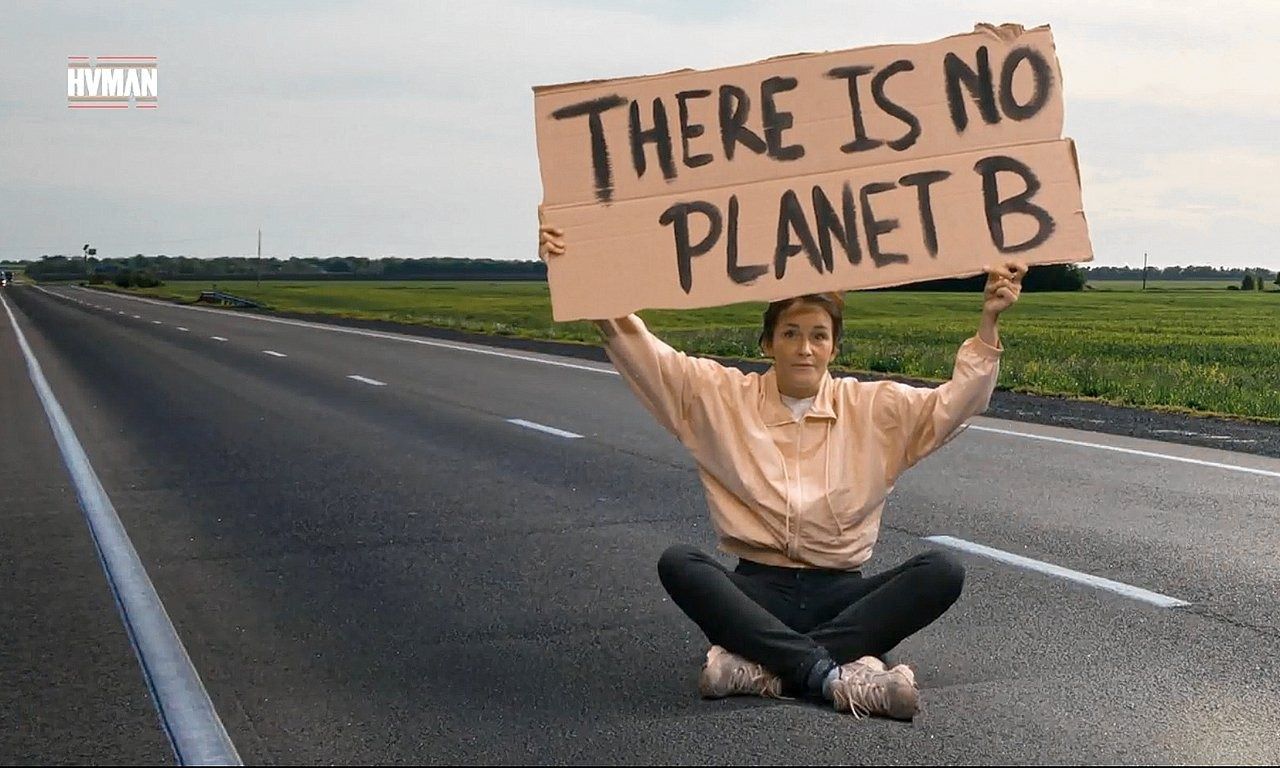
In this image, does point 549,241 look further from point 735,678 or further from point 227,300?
point 227,300


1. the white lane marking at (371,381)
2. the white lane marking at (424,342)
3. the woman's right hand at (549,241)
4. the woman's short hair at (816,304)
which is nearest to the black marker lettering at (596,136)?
the woman's right hand at (549,241)

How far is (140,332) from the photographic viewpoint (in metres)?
40.0

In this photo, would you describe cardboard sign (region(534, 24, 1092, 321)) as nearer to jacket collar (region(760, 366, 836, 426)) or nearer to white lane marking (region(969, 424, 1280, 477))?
jacket collar (region(760, 366, 836, 426))

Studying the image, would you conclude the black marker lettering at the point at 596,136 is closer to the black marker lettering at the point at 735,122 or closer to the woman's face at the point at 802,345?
the black marker lettering at the point at 735,122

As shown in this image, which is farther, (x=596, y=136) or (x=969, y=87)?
(x=596, y=136)

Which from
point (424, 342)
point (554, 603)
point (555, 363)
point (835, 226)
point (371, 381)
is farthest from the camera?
point (424, 342)

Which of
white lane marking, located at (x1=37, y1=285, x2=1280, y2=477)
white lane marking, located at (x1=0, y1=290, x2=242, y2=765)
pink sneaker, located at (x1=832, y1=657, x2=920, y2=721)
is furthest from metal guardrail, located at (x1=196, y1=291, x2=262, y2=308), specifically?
pink sneaker, located at (x1=832, y1=657, x2=920, y2=721)

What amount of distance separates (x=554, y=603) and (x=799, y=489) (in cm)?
212

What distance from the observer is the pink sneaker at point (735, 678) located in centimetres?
556

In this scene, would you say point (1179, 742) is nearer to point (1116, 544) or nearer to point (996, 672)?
point (996, 672)

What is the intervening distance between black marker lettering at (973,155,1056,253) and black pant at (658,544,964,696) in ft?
3.52

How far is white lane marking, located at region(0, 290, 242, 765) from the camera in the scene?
5344mm

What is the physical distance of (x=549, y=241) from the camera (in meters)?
5.44

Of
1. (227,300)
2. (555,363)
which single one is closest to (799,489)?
(555,363)
